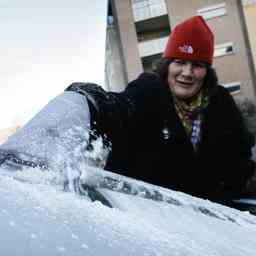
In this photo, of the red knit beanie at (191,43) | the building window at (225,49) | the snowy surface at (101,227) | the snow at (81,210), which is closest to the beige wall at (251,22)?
the building window at (225,49)

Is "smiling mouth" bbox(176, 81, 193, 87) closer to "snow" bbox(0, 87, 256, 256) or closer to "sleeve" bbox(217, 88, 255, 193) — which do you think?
"sleeve" bbox(217, 88, 255, 193)

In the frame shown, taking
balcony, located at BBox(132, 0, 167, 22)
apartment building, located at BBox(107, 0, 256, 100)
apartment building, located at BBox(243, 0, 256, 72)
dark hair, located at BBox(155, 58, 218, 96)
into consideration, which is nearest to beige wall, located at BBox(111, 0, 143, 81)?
apartment building, located at BBox(107, 0, 256, 100)

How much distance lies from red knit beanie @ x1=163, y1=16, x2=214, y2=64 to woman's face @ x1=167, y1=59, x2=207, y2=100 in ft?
0.12

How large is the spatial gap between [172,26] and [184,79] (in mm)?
16116

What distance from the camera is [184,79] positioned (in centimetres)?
174

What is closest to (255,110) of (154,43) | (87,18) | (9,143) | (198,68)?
(154,43)

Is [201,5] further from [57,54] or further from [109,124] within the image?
[109,124]

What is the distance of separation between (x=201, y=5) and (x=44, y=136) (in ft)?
56.8

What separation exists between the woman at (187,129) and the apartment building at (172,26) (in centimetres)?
1448

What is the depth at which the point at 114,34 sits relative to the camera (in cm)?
1764

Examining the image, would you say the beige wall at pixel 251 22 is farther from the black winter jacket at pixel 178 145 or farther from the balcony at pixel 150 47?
the black winter jacket at pixel 178 145

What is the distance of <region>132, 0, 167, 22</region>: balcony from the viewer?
58.2 ft

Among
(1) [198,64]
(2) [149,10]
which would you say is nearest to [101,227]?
(1) [198,64]

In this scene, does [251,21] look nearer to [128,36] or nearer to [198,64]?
[128,36]
